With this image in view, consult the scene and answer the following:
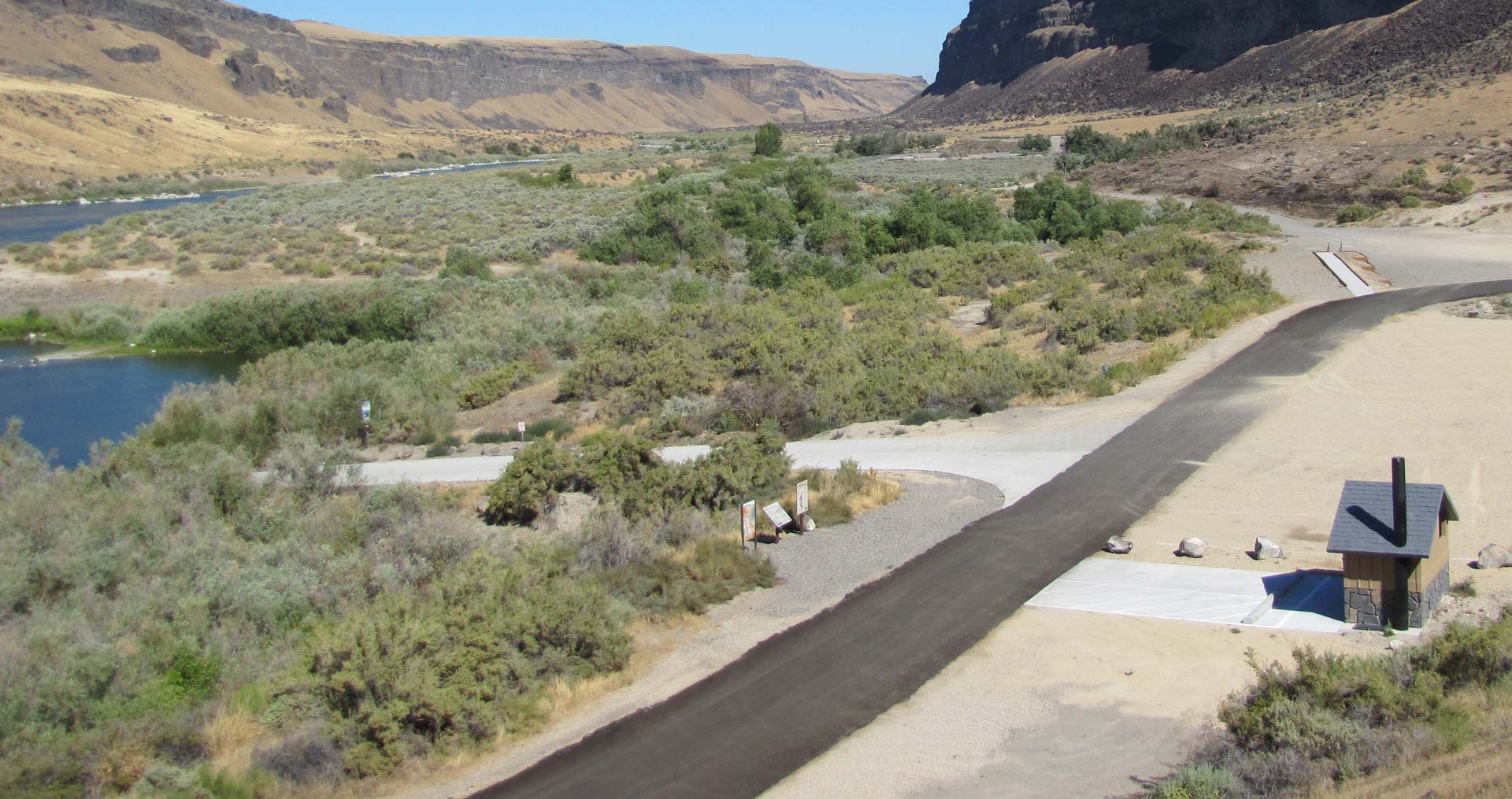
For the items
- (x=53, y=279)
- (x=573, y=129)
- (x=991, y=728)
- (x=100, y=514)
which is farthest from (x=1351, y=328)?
(x=573, y=129)

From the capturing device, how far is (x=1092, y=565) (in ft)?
42.9

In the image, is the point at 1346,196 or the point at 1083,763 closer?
the point at 1083,763

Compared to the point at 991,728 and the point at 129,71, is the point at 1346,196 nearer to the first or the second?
the point at 991,728

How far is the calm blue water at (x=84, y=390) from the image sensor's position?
23.3m

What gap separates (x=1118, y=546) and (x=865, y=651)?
→ 4006 mm

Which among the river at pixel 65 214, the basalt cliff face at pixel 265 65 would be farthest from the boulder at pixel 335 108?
the river at pixel 65 214

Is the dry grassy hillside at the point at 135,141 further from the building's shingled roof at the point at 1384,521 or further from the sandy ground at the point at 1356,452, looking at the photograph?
the building's shingled roof at the point at 1384,521

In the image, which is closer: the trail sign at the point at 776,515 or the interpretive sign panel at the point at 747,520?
the interpretive sign panel at the point at 747,520

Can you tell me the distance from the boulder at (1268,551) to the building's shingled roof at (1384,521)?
1.94 m

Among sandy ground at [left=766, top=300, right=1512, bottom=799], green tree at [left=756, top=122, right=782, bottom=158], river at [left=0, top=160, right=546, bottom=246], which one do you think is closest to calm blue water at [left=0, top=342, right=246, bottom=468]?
sandy ground at [left=766, top=300, right=1512, bottom=799]

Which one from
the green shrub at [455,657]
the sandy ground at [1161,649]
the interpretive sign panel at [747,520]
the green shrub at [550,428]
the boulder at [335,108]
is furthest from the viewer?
the boulder at [335,108]

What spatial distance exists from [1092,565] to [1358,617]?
115 inches

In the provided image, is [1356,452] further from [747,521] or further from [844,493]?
[747,521]

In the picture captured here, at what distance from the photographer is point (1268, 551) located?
12.9m
